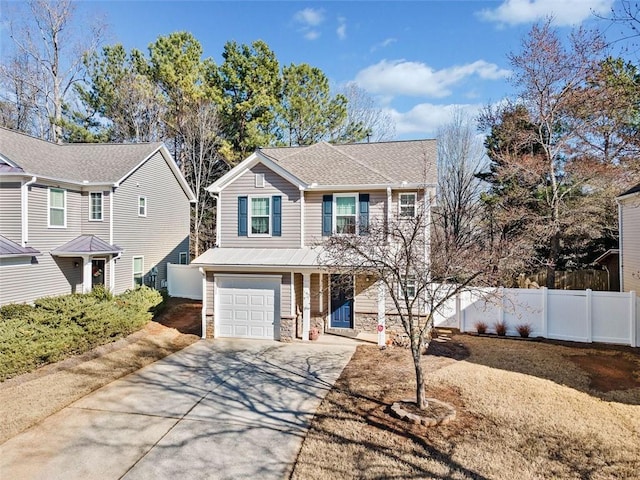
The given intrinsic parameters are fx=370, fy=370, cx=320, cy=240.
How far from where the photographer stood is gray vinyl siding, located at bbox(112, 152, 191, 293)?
1734 cm

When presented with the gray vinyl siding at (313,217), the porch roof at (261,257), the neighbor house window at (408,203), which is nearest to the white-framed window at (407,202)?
the neighbor house window at (408,203)

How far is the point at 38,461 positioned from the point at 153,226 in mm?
15427

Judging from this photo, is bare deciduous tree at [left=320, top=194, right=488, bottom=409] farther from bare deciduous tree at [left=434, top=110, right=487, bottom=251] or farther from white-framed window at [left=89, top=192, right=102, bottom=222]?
bare deciduous tree at [left=434, top=110, right=487, bottom=251]

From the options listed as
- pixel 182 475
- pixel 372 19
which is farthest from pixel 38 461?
pixel 372 19

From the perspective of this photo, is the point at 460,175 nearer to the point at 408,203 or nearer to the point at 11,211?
the point at 408,203

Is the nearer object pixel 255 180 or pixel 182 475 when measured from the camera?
pixel 182 475

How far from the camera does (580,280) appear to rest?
2038 cm

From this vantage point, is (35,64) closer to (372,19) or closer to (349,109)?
(349,109)

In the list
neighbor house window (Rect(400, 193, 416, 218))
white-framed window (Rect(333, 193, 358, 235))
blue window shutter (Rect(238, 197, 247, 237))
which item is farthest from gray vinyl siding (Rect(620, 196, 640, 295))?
blue window shutter (Rect(238, 197, 247, 237))

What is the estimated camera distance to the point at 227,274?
43.2 ft

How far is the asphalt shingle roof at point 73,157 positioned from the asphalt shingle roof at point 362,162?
7108 mm

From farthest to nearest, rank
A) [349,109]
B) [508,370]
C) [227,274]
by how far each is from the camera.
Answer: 1. [349,109]
2. [227,274]
3. [508,370]

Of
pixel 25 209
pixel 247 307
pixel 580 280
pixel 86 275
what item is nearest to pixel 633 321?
pixel 580 280

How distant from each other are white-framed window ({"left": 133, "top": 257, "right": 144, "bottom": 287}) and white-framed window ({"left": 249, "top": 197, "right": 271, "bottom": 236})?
808 cm
